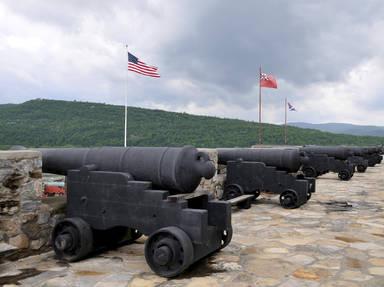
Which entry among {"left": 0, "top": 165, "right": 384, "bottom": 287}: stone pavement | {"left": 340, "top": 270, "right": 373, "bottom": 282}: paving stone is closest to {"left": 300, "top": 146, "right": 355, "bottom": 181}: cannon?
{"left": 0, "top": 165, "right": 384, "bottom": 287}: stone pavement

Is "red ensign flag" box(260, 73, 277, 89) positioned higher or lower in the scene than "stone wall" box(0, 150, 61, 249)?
higher

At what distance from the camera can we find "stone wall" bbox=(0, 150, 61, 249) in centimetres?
402

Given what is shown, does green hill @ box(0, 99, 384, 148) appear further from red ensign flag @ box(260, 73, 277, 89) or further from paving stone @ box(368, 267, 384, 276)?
paving stone @ box(368, 267, 384, 276)

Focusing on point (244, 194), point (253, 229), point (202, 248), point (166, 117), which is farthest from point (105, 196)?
point (166, 117)

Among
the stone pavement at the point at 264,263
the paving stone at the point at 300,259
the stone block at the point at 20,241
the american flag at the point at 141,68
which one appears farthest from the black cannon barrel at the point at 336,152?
the stone block at the point at 20,241

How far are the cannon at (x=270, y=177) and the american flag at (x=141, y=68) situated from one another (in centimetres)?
623

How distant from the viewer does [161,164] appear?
3.95m

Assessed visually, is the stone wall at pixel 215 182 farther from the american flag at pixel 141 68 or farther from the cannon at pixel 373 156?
the cannon at pixel 373 156

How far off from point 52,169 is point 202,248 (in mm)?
1938

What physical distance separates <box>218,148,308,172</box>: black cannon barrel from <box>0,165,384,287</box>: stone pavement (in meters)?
1.72

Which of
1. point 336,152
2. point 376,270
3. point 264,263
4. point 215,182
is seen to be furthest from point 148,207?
point 336,152

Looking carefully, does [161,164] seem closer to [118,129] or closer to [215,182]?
[215,182]

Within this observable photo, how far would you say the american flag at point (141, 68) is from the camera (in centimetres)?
1325

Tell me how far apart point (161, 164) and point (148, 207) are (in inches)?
15.8
